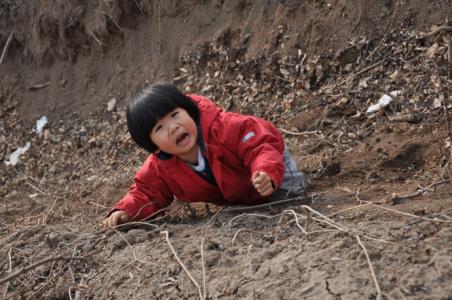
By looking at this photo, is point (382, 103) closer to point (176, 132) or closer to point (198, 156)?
point (198, 156)

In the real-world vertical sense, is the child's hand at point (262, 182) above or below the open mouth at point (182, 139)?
below

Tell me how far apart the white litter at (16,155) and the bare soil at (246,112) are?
5 cm

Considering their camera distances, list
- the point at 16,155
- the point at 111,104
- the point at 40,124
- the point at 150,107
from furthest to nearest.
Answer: the point at 40,124
the point at 16,155
the point at 111,104
the point at 150,107

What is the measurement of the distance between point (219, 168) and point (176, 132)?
26 centimetres

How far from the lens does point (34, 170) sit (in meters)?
5.34

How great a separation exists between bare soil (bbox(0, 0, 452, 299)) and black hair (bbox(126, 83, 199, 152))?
0.42 metres

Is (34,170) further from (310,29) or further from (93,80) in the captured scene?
(310,29)

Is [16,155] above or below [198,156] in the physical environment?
below

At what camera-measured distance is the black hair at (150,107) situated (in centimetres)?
270

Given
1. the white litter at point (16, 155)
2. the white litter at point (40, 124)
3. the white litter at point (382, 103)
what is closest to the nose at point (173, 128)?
the white litter at point (382, 103)

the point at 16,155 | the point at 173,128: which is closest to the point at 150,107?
the point at 173,128

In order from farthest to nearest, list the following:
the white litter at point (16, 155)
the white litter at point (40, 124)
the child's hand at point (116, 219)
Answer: the white litter at point (40, 124), the white litter at point (16, 155), the child's hand at point (116, 219)

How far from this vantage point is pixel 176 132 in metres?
2.72

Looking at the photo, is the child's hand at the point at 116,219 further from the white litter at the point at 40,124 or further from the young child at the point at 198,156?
the white litter at the point at 40,124
